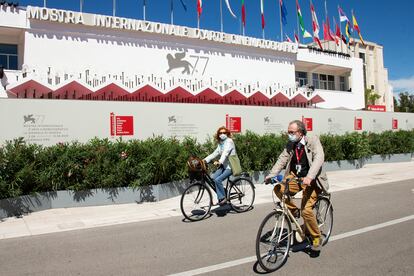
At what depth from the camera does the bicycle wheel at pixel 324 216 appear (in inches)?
230

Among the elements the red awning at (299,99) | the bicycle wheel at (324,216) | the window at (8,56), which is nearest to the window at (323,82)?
the red awning at (299,99)

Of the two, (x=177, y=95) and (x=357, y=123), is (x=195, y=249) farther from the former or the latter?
(x=357, y=123)

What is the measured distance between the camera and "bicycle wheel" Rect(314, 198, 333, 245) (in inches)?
230

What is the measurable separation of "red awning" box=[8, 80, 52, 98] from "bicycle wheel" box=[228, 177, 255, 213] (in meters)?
11.7

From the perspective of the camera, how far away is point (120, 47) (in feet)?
73.5

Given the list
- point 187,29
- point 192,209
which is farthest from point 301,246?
point 187,29

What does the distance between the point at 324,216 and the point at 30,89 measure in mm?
15871

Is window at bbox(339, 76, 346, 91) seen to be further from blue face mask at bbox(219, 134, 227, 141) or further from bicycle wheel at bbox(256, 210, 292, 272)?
bicycle wheel at bbox(256, 210, 292, 272)

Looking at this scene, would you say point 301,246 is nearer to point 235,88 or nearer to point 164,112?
point 164,112

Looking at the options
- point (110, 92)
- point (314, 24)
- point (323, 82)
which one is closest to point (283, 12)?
point (314, 24)

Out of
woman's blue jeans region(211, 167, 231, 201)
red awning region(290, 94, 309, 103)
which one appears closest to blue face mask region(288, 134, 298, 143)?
woman's blue jeans region(211, 167, 231, 201)

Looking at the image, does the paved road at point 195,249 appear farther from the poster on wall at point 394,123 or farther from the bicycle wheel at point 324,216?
the poster on wall at point 394,123

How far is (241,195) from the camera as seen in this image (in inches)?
341

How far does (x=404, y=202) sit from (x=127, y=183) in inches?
274
